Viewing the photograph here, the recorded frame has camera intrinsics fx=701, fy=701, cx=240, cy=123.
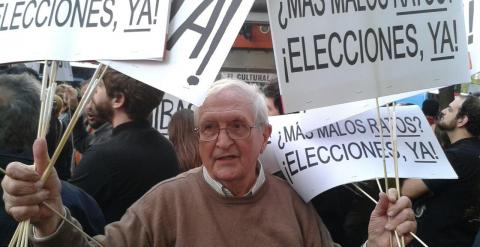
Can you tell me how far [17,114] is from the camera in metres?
2.66

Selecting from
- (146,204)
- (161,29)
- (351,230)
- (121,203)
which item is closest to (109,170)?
(121,203)

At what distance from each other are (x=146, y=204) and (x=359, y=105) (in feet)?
3.36

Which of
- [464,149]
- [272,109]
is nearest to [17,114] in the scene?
[272,109]

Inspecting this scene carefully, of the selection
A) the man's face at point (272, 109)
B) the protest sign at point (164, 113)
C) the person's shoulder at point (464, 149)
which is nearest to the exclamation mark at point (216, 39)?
the man's face at point (272, 109)

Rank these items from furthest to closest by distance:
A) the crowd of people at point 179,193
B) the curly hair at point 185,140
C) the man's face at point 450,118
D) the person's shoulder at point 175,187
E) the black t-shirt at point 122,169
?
the man's face at point 450,118 < the curly hair at point 185,140 < the black t-shirt at point 122,169 < the person's shoulder at point 175,187 < the crowd of people at point 179,193

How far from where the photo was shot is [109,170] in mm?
3213

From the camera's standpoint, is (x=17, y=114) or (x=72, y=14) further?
(x=17, y=114)

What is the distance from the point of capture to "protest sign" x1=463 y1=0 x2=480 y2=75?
133 inches

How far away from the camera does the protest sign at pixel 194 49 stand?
223 cm

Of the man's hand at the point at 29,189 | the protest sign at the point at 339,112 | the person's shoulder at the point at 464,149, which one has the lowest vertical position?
the person's shoulder at the point at 464,149

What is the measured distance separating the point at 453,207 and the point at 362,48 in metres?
1.94

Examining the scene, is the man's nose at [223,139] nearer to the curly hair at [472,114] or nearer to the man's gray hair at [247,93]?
the man's gray hair at [247,93]

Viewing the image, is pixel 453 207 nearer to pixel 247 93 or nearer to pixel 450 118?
pixel 450 118

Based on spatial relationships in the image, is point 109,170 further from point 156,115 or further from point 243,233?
point 156,115
